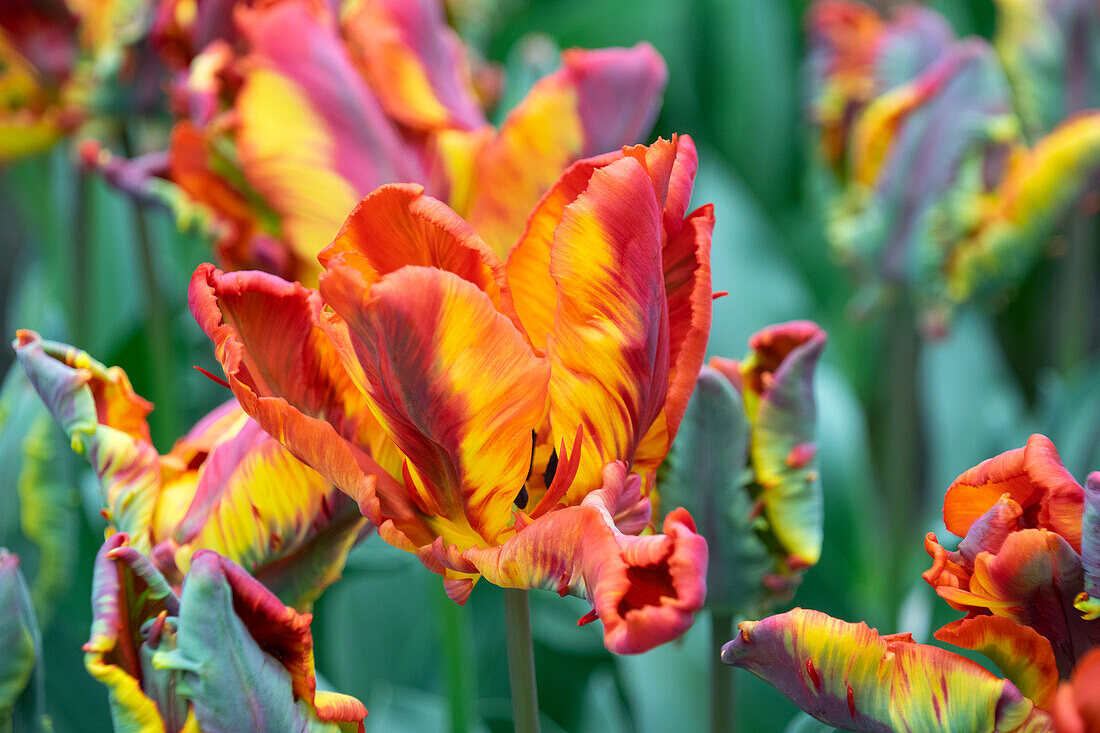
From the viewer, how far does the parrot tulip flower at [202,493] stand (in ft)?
1.00

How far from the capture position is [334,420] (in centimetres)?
28

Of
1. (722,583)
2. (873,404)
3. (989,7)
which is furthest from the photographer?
(989,7)

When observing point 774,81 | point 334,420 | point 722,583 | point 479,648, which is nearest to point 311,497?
point 334,420

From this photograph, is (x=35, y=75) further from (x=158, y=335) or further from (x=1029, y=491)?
(x=1029, y=491)

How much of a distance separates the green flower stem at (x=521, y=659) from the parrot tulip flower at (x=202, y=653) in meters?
0.04

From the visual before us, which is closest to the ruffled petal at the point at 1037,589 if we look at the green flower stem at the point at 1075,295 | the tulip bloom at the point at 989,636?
the tulip bloom at the point at 989,636

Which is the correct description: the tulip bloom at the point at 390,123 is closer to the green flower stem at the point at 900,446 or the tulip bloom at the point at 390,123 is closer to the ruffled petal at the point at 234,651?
the ruffled petal at the point at 234,651

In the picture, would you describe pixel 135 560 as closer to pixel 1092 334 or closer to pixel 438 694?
pixel 438 694

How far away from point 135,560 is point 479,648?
0.46m

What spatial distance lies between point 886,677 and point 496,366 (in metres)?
0.12

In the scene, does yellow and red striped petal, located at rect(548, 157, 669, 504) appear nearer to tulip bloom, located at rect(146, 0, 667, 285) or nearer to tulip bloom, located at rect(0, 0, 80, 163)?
tulip bloom, located at rect(146, 0, 667, 285)

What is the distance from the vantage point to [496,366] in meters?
0.26

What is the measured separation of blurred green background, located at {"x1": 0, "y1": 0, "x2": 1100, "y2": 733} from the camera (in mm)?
583

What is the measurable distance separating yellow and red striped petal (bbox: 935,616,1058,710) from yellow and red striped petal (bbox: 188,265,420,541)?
14 cm
